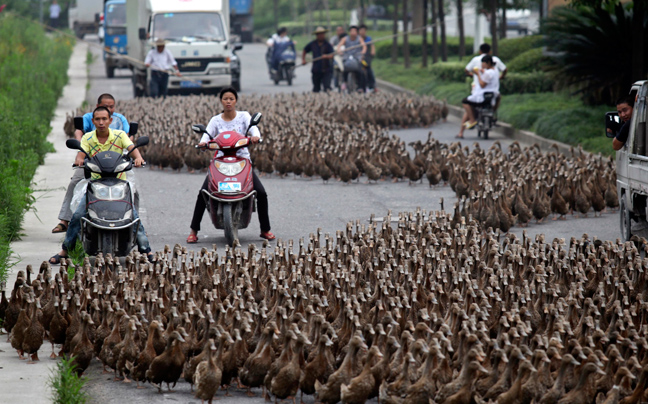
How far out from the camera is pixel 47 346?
22.5 ft

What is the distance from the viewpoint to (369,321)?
21.8 ft

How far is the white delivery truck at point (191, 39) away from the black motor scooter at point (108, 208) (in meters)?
17.9

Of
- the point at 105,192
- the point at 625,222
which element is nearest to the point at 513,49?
the point at 625,222

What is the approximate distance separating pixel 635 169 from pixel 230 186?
12.9 feet

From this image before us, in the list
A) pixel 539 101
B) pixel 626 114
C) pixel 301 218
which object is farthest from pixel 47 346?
pixel 539 101

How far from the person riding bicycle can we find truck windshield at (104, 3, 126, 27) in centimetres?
1340

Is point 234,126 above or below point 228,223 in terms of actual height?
above

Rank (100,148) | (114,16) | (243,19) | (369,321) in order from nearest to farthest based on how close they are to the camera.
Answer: (369,321) < (100,148) < (114,16) < (243,19)

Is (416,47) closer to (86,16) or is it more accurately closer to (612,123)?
(86,16)

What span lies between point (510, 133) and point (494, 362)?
48.8ft

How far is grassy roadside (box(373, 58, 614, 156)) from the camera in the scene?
17344mm

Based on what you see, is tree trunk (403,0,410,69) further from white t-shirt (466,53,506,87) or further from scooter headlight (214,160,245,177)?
scooter headlight (214,160,245,177)

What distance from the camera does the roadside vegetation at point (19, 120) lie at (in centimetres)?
1052

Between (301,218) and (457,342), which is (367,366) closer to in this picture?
(457,342)
